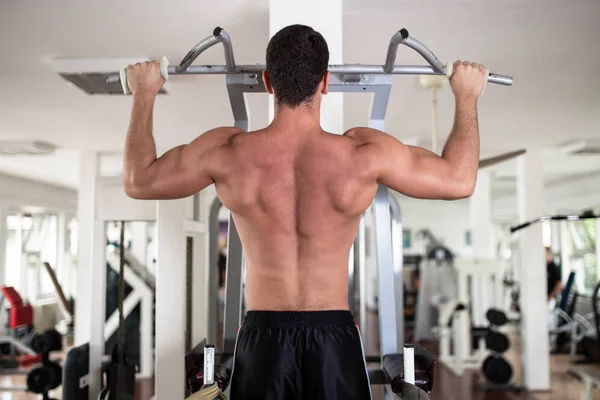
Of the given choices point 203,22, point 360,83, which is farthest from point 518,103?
point 360,83

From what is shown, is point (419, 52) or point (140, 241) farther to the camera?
point (140, 241)

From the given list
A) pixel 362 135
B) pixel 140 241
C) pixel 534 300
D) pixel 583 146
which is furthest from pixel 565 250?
pixel 362 135

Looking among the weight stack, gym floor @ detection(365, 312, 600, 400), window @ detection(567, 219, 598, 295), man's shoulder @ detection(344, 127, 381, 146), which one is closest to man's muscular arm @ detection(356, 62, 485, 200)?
man's shoulder @ detection(344, 127, 381, 146)

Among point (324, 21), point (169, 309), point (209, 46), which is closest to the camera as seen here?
point (209, 46)

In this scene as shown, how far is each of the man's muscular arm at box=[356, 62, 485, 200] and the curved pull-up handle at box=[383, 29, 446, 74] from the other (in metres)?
0.17

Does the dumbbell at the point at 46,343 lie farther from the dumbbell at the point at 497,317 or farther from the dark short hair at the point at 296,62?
the dumbbell at the point at 497,317

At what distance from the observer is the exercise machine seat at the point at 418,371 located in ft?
3.88

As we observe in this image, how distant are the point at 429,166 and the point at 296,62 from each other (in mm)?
348

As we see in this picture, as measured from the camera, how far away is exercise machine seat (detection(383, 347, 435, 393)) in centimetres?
118

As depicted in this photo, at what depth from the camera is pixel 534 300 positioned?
4164mm

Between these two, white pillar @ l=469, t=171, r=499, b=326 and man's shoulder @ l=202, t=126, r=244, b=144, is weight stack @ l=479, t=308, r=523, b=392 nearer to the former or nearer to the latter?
white pillar @ l=469, t=171, r=499, b=326

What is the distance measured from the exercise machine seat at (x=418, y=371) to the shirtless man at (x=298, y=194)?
0.61 feet

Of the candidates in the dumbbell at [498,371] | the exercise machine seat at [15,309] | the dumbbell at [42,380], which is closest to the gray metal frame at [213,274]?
the dumbbell at [42,380]

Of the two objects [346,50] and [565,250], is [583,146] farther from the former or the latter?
[565,250]
